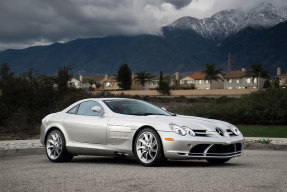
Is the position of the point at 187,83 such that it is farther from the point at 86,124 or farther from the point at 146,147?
the point at 146,147

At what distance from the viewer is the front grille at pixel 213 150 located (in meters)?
8.81

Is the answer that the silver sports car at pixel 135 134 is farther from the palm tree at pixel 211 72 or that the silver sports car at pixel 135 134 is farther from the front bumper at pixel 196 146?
the palm tree at pixel 211 72

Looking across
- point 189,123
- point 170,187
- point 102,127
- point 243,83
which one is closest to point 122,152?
point 102,127

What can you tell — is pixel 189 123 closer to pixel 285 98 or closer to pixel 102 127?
pixel 102 127

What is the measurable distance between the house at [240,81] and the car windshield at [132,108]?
398 feet

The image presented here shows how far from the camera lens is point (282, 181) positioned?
7.07 metres

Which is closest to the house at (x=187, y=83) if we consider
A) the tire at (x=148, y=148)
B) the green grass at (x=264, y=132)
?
the green grass at (x=264, y=132)

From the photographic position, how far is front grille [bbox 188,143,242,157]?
881cm

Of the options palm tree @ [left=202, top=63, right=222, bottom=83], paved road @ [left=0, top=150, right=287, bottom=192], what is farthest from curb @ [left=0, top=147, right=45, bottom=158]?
palm tree @ [left=202, top=63, right=222, bottom=83]

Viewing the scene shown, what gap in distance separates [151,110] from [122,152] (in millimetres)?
1286

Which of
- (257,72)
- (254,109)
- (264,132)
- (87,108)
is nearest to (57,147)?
(87,108)

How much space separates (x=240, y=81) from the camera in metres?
134

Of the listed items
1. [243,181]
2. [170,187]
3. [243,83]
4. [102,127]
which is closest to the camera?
[170,187]

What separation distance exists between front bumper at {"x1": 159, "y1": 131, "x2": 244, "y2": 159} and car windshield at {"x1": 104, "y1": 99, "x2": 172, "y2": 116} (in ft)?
4.32
